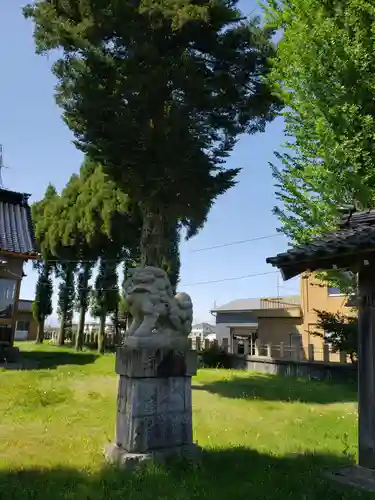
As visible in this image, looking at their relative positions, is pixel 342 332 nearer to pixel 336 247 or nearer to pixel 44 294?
pixel 336 247

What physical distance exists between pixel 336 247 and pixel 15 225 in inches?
753

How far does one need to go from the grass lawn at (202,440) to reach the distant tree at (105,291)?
1038cm

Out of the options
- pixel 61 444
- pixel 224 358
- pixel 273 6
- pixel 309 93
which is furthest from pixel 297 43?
pixel 224 358

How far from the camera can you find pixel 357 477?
526cm

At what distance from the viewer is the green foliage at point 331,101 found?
867 cm

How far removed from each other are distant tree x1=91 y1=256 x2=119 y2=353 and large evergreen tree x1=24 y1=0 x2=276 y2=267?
464 inches

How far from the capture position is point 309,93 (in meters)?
9.58

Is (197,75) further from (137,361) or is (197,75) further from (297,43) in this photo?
(137,361)

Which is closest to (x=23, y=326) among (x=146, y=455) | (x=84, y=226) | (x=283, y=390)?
(x=84, y=226)

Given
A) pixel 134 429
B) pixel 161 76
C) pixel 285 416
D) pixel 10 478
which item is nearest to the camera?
pixel 10 478

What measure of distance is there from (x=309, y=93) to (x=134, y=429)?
7707 mm

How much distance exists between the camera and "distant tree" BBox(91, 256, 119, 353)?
1040 inches

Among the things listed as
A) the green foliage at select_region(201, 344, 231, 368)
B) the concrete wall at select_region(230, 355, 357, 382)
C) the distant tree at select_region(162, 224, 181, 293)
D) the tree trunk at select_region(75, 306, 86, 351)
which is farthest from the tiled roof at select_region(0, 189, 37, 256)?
the concrete wall at select_region(230, 355, 357, 382)

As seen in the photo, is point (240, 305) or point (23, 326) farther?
point (23, 326)
